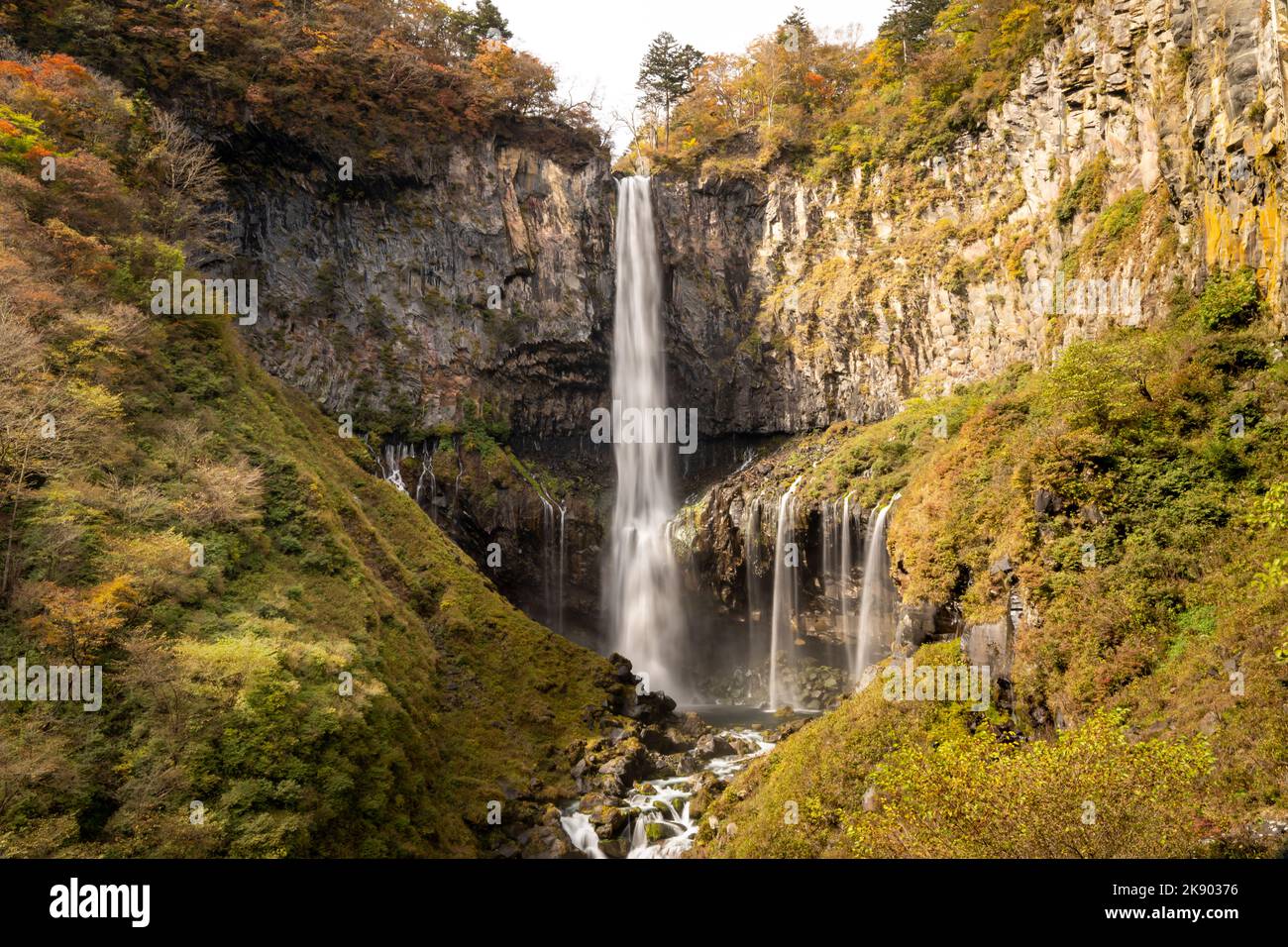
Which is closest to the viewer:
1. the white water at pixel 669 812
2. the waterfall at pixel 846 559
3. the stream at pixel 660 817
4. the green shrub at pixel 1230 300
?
the green shrub at pixel 1230 300

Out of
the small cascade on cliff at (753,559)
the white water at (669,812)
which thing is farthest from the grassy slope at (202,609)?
the small cascade on cliff at (753,559)

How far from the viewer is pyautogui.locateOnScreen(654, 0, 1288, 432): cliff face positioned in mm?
17031

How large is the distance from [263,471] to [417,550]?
25.1 ft

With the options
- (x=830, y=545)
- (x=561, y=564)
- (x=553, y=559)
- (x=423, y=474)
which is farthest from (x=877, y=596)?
(x=423, y=474)

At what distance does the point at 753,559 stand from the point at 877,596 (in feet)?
22.9

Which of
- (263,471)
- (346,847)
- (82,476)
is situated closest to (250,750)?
(346,847)

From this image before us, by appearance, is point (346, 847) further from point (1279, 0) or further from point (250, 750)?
point (1279, 0)

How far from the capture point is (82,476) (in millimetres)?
15633

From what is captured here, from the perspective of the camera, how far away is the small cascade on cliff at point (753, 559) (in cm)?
3381

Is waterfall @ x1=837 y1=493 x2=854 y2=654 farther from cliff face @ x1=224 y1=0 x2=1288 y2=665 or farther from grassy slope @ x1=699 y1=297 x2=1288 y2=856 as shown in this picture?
grassy slope @ x1=699 y1=297 x2=1288 y2=856

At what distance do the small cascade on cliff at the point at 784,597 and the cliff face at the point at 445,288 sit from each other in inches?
545

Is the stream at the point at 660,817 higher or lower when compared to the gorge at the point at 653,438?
lower

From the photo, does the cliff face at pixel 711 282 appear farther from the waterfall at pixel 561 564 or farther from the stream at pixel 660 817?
the stream at pixel 660 817

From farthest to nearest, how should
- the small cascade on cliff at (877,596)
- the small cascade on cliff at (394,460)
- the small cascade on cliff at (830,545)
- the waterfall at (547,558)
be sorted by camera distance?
the waterfall at (547,558)
the small cascade on cliff at (394,460)
the small cascade on cliff at (830,545)
the small cascade on cliff at (877,596)
